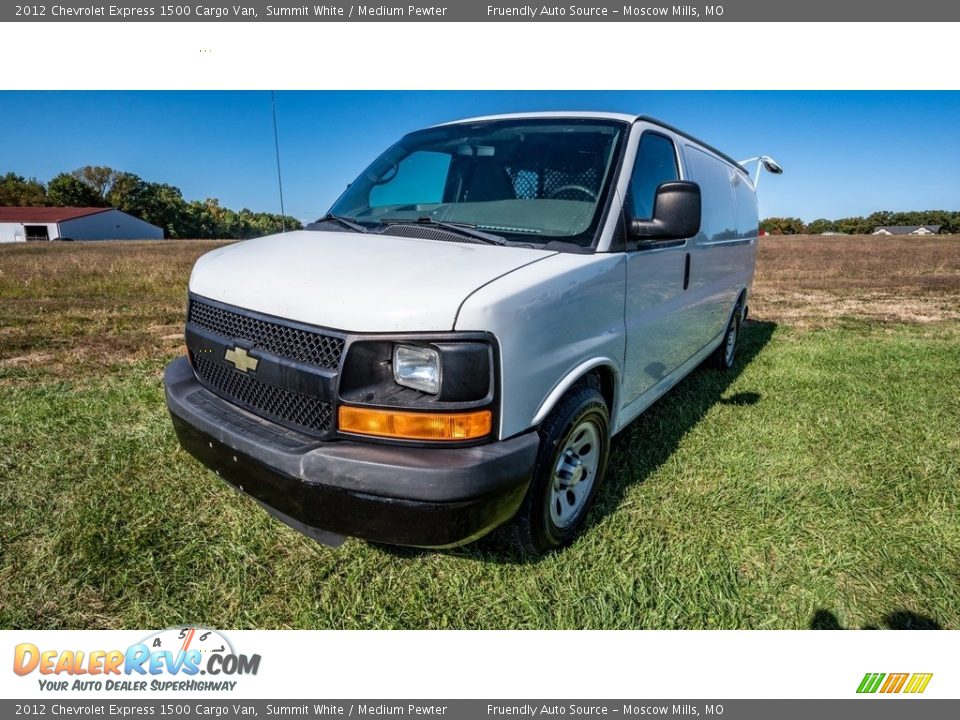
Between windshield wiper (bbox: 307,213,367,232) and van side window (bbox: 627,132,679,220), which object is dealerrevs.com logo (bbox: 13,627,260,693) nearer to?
windshield wiper (bbox: 307,213,367,232)

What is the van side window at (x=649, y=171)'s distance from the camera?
278 cm

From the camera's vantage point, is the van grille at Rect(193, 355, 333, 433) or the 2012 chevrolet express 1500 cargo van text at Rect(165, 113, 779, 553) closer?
the 2012 chevrolet express 1500 cargo van text at Rect(165, 113, 779, 553)

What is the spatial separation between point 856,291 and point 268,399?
14539mm

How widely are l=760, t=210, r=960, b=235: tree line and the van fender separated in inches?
3363

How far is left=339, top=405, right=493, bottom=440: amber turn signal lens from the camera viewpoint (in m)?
1.82

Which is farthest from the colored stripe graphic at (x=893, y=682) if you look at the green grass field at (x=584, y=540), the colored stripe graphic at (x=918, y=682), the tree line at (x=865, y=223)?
the tree line at (x=865, y=223)

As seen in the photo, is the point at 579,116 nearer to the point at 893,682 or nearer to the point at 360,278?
the point at 360,278

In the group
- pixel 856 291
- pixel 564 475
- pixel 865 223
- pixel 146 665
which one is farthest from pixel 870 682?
pixel 865 223

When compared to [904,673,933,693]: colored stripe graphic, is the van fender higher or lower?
higher

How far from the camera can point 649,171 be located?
9.84 feet

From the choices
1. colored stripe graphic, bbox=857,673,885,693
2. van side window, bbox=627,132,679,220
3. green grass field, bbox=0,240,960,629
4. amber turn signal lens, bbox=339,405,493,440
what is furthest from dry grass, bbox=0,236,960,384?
colored stripe graphic, bbox=857,673,885,693

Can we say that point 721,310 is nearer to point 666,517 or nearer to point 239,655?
point 666,517

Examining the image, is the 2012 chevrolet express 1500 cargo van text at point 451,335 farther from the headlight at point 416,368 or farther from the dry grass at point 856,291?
the dry grass at point 856,291

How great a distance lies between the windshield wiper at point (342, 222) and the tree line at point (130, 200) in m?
39.7
